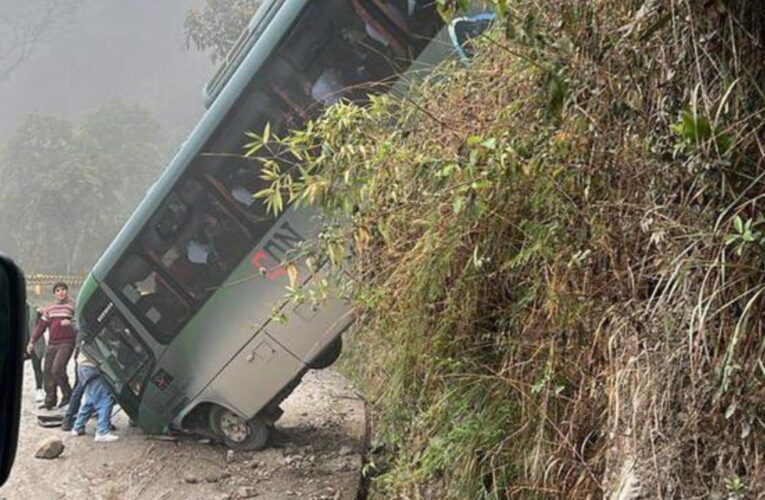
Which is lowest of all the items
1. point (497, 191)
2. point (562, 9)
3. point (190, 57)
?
point (190, 57)

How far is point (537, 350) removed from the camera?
258 cm

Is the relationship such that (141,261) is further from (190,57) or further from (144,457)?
(190,57)

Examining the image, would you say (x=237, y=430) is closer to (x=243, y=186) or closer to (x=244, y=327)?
(x=244, y=327)

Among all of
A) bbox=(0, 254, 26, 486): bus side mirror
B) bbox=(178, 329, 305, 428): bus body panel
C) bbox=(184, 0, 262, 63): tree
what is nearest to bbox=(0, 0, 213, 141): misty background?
bbox=(184, 0, 262, 63): tree

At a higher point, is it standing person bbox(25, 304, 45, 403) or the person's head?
the person's head

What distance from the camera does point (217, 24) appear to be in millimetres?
19328

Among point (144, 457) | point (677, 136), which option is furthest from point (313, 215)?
point (677, 136)

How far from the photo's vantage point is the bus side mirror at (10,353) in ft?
5.09

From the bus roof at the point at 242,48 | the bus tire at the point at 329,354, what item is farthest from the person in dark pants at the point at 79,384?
the bus roof at the point at 242,48

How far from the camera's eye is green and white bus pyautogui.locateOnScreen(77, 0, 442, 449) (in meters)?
5.36

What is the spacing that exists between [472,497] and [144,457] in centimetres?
437

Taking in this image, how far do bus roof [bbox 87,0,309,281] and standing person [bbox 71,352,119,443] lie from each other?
3.18 feet

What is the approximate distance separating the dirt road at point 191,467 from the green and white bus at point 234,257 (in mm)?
266

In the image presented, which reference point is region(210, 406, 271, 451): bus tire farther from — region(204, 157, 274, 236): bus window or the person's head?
the person's head
